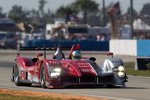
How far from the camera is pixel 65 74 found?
17.5 m

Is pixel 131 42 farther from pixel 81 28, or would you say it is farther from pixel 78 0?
pixel 78 0

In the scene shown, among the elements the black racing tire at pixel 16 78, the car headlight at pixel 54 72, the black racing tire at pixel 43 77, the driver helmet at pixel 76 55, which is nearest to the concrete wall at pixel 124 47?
the black racing tire at pixel 16 78

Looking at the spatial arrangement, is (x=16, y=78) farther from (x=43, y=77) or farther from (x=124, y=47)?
(x=124, y=47)

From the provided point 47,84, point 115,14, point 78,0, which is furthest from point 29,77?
point 78,0

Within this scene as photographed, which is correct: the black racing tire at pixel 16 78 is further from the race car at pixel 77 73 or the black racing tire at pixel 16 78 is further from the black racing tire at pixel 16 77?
the race car at pixel 77 73

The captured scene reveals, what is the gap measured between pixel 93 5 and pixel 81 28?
43.5m

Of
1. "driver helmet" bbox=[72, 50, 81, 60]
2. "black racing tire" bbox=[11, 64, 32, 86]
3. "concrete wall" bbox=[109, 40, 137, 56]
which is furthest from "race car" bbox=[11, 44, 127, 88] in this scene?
"concrete wall" bbox=[109, 40, 137, 56]

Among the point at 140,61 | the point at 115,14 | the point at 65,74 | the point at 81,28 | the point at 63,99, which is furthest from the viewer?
the point at 81,28

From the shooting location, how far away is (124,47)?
2153 inches

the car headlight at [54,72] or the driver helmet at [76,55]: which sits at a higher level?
the driver helmet at [76,55]

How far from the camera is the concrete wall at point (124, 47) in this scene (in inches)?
2039

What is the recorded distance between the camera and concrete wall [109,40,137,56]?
51.8m

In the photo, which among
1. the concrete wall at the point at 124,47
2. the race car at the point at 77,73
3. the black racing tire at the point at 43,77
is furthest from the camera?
the concrete wall at the point at 124,47

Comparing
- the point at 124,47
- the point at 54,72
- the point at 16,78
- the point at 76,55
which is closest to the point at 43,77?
the point at 54,72
